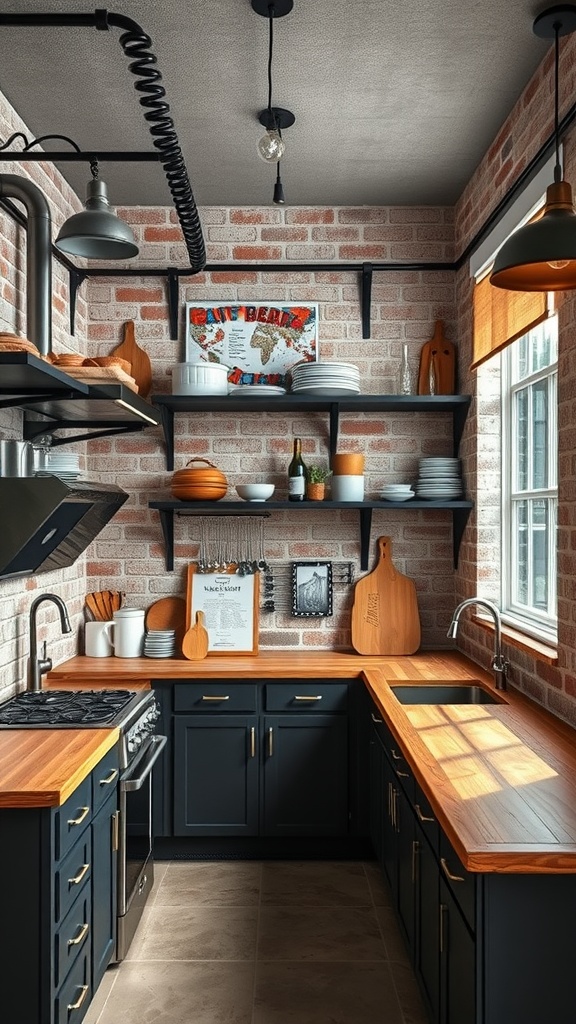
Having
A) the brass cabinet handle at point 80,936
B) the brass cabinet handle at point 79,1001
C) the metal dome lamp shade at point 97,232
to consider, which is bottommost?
the brass cabinet handle at point 79,1001

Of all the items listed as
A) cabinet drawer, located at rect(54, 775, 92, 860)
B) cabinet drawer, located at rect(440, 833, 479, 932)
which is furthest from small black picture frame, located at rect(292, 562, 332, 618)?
cabinet drawer, located at rect(440, 833, 479, 932)

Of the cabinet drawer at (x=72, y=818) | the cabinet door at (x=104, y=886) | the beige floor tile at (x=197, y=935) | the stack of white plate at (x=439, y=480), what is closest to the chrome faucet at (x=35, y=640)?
the cabinet door at (x=104, y=886)

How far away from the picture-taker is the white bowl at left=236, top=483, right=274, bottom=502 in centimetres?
383

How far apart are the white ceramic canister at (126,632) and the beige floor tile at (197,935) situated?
1121 millimetres

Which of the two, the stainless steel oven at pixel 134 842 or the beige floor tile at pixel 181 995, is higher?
the stainless steel oven at pixel 134 842

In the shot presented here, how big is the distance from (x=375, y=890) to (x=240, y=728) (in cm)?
83

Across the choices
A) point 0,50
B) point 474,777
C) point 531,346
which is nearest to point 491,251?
point 531,346

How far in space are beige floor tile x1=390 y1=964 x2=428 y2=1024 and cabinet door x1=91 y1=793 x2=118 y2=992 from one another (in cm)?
92

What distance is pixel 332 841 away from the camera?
12.0 ft

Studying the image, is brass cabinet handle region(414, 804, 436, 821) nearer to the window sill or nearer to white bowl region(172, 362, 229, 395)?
the window sill

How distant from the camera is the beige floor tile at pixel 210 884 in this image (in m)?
3.28

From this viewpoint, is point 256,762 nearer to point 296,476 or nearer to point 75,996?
point 296,476

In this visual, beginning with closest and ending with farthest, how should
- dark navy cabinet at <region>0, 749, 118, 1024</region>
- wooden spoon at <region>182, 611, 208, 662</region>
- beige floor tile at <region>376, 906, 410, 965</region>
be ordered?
dark navy cabinet at <region>0, 749, 118, 1024</region>, beige floor tile at <region>376, 906, 410, 965</region>, wooden spoon at <region>182, 611, 208, 662</region>

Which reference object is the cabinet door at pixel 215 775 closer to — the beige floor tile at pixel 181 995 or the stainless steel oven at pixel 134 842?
the stainless steel oven at pixel 134 842
